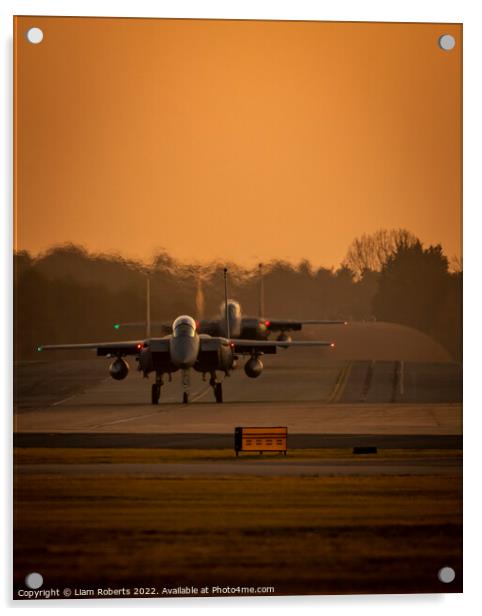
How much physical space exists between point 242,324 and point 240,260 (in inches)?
84.9

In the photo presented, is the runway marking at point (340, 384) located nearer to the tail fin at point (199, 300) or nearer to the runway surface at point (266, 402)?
the runway surface at point (266, 402)

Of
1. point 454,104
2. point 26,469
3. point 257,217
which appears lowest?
point 26,469

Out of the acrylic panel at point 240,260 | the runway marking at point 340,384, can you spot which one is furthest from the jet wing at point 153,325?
the runway marking at point 340,384

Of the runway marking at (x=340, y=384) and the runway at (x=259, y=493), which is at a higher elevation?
the runway marking at (x=340, y=384)

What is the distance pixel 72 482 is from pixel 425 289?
4976 millimetres

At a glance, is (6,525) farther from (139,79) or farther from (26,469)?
(139,79)

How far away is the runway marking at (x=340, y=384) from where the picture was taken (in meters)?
18.8

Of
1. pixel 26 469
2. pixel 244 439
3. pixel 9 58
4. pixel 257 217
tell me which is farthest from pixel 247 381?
pixel 9 58

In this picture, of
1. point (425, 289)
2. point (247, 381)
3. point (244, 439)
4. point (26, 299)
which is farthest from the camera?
point (247, 381)

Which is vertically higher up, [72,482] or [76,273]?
[76,273]

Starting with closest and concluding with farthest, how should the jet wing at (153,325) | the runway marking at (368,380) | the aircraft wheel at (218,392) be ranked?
the jet wing at (153,325)
the runway marking at (368,380)
the aircraft wheel at (218,392)

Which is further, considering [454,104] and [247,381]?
[247,381]

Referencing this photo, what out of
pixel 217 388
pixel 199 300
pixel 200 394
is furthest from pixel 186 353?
pixel 199 300

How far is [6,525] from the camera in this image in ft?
46.5
